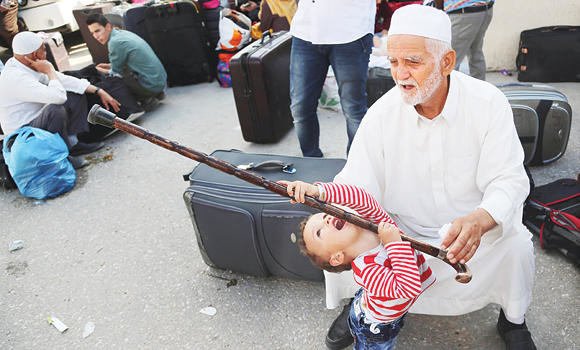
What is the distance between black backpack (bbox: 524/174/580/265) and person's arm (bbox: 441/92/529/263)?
0.81m

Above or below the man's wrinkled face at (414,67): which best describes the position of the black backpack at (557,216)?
below

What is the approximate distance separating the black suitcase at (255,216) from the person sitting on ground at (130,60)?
9.59 feet

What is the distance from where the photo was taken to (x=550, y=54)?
13.3 ft

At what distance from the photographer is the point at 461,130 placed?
1510mm

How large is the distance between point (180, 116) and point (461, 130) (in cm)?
376

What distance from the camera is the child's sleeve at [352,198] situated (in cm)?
148

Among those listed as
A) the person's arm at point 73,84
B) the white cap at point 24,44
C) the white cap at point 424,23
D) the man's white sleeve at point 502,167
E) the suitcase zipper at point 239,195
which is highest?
the white cap at point 424,23

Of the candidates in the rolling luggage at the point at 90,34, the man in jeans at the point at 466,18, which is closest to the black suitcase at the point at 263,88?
the man in jeans at the point at 466,18

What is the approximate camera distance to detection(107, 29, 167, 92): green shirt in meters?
4.55

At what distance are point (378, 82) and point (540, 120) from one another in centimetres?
149

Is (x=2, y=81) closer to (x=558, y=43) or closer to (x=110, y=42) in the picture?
(x=110, y=42)

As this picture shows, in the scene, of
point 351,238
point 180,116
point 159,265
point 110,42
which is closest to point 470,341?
point 351,238

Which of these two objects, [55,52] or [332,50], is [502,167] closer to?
[332,50]

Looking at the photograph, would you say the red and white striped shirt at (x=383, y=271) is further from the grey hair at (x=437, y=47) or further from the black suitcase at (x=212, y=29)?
the black suitcase at (x=212, y=29)
